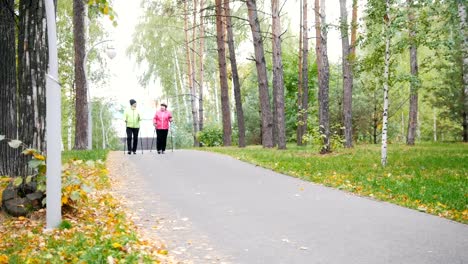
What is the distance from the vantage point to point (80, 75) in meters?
21.2

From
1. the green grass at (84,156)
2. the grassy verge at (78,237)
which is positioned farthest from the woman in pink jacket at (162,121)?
the grassy verge at (78,237)

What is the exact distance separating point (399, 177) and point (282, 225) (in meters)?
6.08

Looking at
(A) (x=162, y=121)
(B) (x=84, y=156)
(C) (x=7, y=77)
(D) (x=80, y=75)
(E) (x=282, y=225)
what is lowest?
(E) (x=282, y=225)

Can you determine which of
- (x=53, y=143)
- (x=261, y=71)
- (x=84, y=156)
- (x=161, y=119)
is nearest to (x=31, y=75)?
(x=53, y=143)

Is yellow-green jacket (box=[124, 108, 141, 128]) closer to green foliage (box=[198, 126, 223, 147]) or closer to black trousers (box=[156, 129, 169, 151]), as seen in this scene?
black trousers (box=[156, 129, 169, 151])

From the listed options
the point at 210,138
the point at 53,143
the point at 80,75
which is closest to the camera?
the point at 53,143

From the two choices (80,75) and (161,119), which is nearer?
(161,119)

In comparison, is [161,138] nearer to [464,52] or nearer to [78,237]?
[464,52]

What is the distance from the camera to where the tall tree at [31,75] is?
8.12 meters

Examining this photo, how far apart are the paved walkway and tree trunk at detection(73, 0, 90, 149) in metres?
9.94

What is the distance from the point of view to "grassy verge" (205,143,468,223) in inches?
372

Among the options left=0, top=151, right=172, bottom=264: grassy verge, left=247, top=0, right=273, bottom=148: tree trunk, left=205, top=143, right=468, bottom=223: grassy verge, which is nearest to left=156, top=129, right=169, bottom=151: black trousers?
left=205, top=143, right=468, bottom=223: grassy verge

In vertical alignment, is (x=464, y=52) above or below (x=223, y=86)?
above

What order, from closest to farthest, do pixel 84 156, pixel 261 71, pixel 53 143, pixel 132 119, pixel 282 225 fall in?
pixel 53 143 → pixel 282 225 → pixel 84 156 → pixel 132 119 → pixel 261 71
